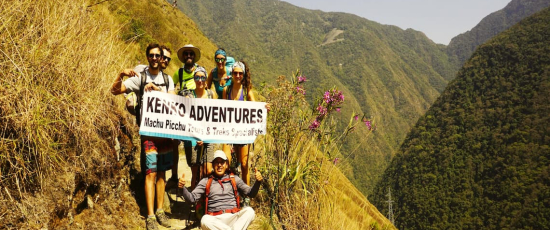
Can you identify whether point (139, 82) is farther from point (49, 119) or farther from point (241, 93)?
point (241, 93)

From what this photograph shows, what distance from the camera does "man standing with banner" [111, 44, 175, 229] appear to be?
312 centimetres

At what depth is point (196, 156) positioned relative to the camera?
3.62 meters

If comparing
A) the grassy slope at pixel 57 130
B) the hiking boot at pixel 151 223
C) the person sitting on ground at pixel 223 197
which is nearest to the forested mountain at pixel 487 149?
the person sitting on ground at pixel 223 197

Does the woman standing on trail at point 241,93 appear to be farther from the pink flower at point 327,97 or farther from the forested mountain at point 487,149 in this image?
the forested mountain at point 487,149

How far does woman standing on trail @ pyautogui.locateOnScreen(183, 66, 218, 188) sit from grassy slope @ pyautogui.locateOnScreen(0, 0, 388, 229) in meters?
0.75

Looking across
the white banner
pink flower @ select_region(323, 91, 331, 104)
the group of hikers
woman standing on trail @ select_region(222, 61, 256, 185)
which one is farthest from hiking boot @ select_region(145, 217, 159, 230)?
pink flower @ select_region(323, 91, 331, 104)

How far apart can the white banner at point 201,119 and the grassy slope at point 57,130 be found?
53 cm

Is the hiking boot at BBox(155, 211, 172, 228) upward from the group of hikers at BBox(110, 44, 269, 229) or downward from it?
downward

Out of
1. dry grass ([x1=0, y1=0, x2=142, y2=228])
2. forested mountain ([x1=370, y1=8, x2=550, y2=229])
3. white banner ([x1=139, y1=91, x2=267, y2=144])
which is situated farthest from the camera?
forested mountain ([x1=370, y1=8, x2=550, y2=229])

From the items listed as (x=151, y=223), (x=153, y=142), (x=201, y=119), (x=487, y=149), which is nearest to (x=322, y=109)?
(x=201, y=119)

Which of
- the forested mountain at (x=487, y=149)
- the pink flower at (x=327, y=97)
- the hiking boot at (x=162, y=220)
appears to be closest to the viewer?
the hiking boot at (x=162, y=220)

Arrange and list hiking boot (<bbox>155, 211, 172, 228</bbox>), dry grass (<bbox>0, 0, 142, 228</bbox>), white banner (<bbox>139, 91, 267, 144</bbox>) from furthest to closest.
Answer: hiking boot (<bbox>155, 211, 172, 228</bbox>), white banner (<bbox>139, 91, 267, 144</bbox>), dry grass (<bbox>0, 0, 142, 228</bbox>)

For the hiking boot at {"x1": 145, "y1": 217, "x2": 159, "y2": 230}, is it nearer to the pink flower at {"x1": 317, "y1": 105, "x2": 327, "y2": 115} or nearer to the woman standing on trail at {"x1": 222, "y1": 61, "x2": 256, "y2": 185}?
the woman standing on trail at {"x1": 222, "y1": 61, "x2": 256, "y2": 185}

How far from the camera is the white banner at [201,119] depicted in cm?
312
